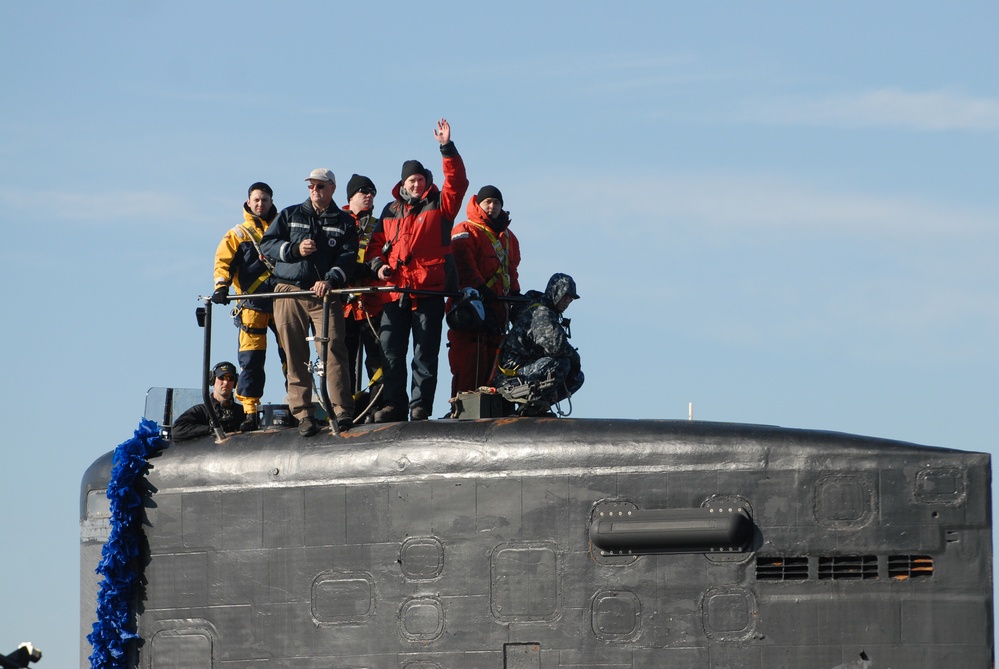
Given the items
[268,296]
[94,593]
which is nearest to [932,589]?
[268,296]

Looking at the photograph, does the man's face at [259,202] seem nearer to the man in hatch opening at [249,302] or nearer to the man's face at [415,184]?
the man in hatch opening at [249,302]

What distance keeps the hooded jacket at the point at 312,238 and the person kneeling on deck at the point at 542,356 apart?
1.53 meters

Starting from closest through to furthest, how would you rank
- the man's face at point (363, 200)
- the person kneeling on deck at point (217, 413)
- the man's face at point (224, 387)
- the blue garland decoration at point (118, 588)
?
the blue garland decoration at point (118, 588) < the person kneeling on deck at point (217, 413) < the man's face at point (224, 387) < the man's face at point (363, 200)

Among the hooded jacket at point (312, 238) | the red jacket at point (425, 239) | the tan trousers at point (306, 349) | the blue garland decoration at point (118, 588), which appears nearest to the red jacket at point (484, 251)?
the red jacket at point (425, 239)

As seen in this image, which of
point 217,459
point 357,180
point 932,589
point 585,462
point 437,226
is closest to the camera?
point 932,589

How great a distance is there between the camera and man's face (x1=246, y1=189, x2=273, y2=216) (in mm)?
14520

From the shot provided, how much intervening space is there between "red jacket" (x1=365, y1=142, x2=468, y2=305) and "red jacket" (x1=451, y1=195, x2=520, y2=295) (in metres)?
0.56

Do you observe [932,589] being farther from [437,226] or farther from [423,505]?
[437,226]

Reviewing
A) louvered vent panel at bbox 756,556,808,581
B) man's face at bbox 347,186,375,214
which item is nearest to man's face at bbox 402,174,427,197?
man's face at bbox 347,186,375,214

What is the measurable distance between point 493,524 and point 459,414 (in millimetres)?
1746

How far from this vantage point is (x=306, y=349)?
12.8 metres

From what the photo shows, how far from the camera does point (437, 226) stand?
Result: 43.2ft

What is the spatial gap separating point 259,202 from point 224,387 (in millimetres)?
2125

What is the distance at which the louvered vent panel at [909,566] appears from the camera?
33.7 ft
